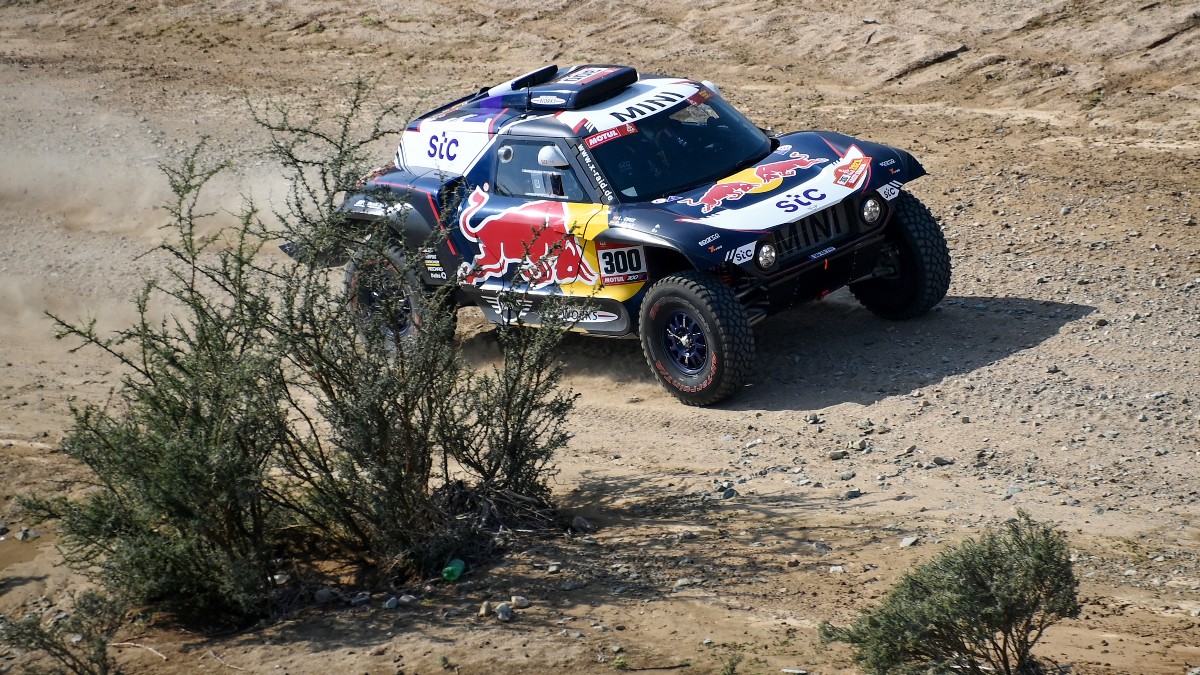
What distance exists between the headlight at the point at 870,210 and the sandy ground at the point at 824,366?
99 centimetres

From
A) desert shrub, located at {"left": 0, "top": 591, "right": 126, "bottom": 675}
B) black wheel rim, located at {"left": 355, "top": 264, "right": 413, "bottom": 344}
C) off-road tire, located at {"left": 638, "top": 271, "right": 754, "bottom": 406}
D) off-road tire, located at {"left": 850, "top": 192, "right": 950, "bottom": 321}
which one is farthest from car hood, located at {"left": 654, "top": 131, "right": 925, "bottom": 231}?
desert shrub, located at {"left": 0, "top": 591, "right": 126, "bottom": 675}

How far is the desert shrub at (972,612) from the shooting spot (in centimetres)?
490

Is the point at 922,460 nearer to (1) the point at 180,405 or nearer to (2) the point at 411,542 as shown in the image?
(2) the point at 411,542

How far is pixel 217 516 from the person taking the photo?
6363 mm

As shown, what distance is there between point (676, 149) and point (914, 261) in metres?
1.86

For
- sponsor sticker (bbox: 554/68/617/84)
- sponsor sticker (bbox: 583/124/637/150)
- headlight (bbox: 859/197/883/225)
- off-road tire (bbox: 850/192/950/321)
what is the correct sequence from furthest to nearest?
sponsor sticker (bbox: 554/68/617/84)
off-road tire (bbox: 850/192/950/321)
sponsor sticker (bbox: 583/124/637/150)
headlight (bbox: 859/197/883/225)

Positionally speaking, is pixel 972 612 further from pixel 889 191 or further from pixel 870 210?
pixel 889 191

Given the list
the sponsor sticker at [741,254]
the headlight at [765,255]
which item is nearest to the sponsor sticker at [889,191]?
the headlight at [765,255]

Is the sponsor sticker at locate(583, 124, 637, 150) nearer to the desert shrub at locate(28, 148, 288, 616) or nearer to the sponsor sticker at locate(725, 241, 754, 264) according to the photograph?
the sponsor sticker at locate(725, 241, 754, 264)

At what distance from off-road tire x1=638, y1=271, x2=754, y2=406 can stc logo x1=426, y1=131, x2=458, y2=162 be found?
2058 mm

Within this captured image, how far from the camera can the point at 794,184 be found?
8609 mm

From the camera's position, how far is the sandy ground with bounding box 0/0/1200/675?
595 centimetres

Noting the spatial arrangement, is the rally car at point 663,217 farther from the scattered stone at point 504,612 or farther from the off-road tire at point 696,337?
the scattered stone at point 504,612

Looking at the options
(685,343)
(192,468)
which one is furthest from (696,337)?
(192,468)
